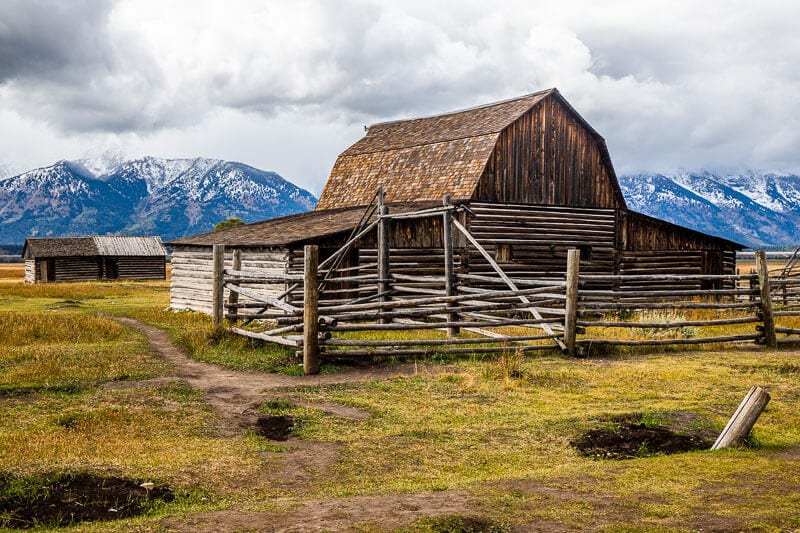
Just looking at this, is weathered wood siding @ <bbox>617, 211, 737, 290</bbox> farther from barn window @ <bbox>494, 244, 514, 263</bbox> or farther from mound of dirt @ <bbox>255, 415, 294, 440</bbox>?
mound of dirt @ <bbox>255, 415, 294, 440</bbox>

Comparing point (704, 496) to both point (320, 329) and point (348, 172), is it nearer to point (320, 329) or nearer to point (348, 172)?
point (320, 329)

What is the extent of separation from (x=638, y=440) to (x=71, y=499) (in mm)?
5456

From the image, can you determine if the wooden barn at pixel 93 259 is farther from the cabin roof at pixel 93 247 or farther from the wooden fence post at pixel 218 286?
the wooden fence post at pixel 218 286

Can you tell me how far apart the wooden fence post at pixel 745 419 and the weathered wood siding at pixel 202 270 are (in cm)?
1549

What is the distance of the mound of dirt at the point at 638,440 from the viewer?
7.39 m

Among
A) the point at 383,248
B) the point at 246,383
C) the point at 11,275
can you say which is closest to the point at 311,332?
the point at 246,383

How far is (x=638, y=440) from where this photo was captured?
25.4 ft

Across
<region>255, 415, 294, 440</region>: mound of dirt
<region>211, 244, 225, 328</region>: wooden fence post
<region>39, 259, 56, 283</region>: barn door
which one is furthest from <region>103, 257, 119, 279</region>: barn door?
<region>255, 415, 294, 440</region>: mound of dirt

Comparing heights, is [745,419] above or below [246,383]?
above

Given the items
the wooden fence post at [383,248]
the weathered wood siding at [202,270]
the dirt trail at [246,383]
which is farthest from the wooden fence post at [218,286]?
the weathered wood siding at [202,270]

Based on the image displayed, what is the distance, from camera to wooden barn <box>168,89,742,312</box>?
22.9 m

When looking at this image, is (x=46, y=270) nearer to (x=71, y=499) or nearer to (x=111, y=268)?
(x=111, y=268)

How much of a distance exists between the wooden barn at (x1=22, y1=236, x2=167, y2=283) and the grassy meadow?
46333mm

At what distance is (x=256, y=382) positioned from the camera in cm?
1123
